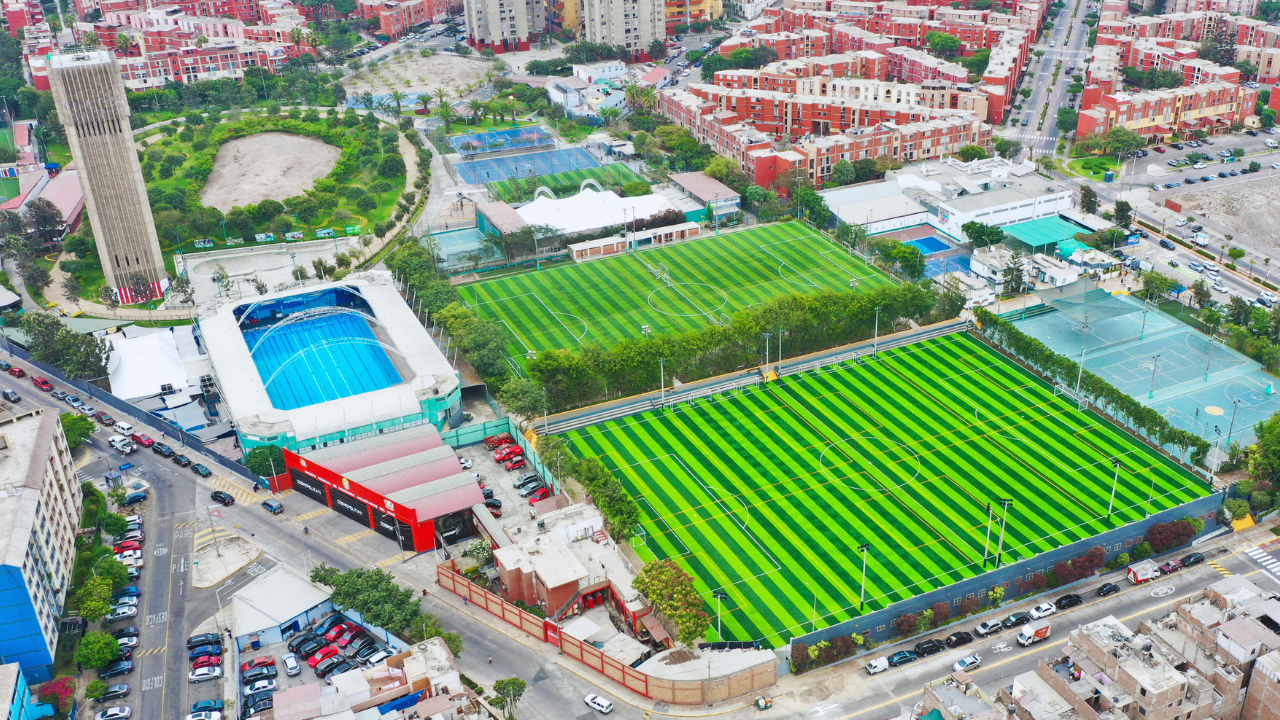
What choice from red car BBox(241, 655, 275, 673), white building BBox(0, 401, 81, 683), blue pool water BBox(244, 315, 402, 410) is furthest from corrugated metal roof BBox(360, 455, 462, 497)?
white building BBox(0, 401, 81, 683)

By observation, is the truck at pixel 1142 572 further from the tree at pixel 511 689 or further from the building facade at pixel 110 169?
the building facade at pixel 110 169

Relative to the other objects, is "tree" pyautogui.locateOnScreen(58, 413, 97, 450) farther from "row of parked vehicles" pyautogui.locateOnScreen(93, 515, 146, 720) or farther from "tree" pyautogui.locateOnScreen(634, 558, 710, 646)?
"tree" pyautogui.locateOnScreen(634, 558, 710, 646)

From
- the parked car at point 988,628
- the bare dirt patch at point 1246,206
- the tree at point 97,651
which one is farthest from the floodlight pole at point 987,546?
the bare dirt patch at point 1246,206

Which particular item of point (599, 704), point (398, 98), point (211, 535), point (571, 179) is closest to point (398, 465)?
point (211, 535)

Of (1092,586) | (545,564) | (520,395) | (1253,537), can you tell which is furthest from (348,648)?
(1253,537)

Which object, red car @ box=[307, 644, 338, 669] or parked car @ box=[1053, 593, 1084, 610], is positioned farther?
parked car @ box=[1053, 593, 1084, 610]

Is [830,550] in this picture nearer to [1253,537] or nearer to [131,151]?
[1253,537]
